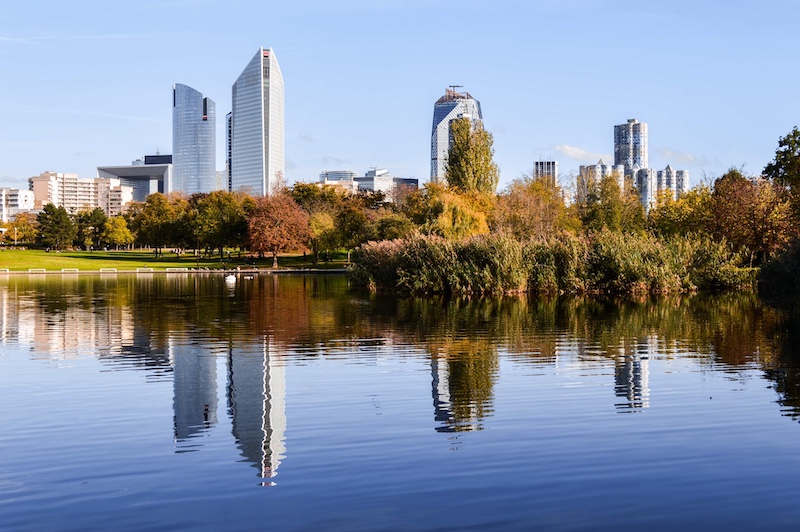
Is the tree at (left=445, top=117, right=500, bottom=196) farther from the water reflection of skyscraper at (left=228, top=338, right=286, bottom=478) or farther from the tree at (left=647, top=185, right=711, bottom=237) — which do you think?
the water reflection of skyscraper at (left=228, top=338, right=286, bottom=478)

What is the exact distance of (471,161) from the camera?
62125 mm

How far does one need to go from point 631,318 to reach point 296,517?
21.9m

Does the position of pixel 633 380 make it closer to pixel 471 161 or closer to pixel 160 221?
pixel 471 161

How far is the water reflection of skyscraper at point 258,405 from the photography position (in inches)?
398

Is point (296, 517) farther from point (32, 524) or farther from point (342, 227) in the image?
point (342, 227)

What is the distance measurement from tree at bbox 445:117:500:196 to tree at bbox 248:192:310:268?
79.0 ft

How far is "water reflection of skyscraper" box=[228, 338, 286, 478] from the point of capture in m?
10.1

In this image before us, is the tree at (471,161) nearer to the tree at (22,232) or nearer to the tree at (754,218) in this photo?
the tree at (754,218)

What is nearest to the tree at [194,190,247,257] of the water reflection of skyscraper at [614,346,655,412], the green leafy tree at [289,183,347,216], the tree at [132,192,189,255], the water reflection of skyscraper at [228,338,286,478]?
the green leafy tree at [289,183,347,216]

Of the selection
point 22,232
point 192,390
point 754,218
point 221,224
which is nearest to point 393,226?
point 754,218

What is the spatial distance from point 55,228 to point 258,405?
119 m

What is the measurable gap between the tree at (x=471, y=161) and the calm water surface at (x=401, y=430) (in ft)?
128

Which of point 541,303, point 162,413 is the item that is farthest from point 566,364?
point 541,303

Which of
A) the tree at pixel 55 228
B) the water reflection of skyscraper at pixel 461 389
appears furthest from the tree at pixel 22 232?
the water reflection of skyscraper at pixel 461 389
